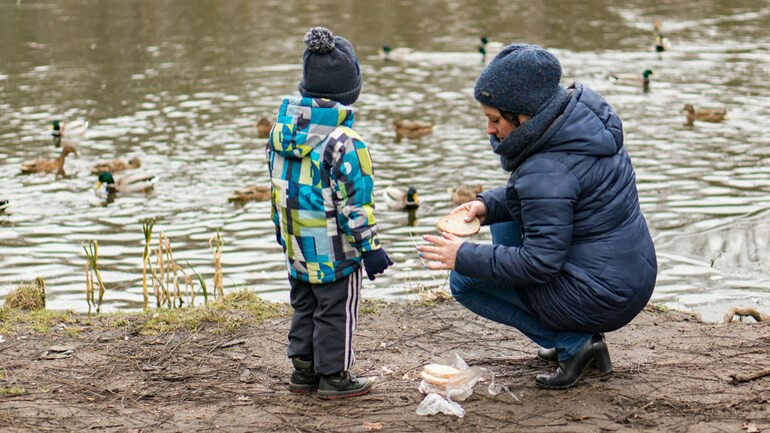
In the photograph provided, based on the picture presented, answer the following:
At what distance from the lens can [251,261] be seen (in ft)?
33.1

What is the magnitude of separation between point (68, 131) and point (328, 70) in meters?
12.0

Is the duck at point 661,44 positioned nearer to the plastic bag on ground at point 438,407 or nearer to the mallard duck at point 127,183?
the mallard duck at point 127,183

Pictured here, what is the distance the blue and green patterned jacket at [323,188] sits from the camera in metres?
4.57

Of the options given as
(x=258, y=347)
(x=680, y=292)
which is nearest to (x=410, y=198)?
(x=680, y=292)

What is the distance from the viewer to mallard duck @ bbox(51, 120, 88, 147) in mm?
15562

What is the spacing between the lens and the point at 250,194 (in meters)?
12.4

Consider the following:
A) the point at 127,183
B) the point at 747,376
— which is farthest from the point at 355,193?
the point at 127,183

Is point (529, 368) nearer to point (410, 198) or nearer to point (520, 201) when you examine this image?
point (520, 201)

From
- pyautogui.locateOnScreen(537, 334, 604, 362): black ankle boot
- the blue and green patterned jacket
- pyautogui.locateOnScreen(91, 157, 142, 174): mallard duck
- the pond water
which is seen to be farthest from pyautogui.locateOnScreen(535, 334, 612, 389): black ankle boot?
pyautogui.locateOnScreen(91, 157, 142, 174): mallard duck

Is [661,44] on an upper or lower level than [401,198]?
upper

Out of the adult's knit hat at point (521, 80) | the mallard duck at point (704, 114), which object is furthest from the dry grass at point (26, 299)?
the mallard duck at point (704, 114)

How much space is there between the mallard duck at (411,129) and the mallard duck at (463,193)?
3.19 meters

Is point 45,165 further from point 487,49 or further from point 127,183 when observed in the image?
point 487,49

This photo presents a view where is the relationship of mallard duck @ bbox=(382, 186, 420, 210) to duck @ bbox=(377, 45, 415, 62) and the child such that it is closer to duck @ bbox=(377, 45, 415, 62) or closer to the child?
the child
